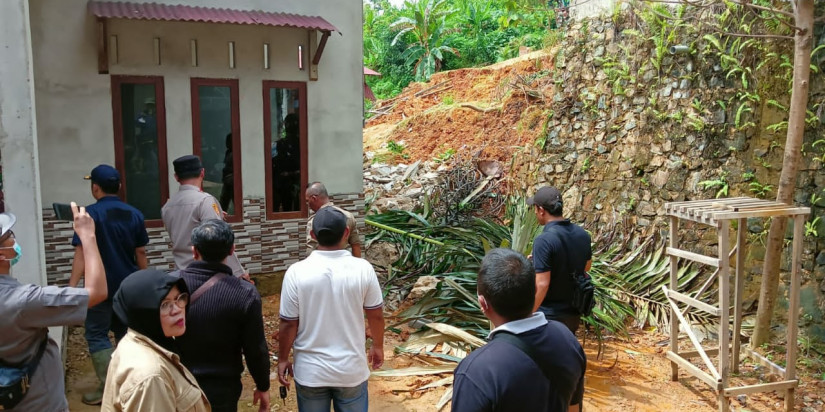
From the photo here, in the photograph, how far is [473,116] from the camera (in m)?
A: 16.3

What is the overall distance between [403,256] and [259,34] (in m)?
3.56

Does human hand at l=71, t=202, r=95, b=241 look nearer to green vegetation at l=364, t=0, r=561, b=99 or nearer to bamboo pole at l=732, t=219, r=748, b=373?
bamboo pole at l=732, t=219, r=748, b=373

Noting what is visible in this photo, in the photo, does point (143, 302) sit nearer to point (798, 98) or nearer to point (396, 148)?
point (798, 98)

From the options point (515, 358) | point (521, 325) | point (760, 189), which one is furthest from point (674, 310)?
point (515, 358)

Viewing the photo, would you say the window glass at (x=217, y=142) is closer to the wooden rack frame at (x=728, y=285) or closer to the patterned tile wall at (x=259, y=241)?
the patterned tile wall at (x=259, y=241)

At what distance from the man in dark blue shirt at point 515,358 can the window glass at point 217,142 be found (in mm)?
5781

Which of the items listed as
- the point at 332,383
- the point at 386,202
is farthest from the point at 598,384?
the point at 386,202

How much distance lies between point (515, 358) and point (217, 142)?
6173 mm

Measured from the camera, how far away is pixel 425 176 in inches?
535

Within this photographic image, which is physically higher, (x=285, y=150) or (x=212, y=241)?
(x=285, y=150)

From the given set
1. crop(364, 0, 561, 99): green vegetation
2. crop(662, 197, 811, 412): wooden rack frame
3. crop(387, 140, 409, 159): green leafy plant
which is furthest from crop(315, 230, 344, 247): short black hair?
crop(364, 0, 561, 99): green vegetation

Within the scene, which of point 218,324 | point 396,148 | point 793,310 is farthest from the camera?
point 396,148

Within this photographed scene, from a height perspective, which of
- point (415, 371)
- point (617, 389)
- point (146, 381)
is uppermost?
point (146, 381)

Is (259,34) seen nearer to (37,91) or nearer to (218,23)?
(218,23)
